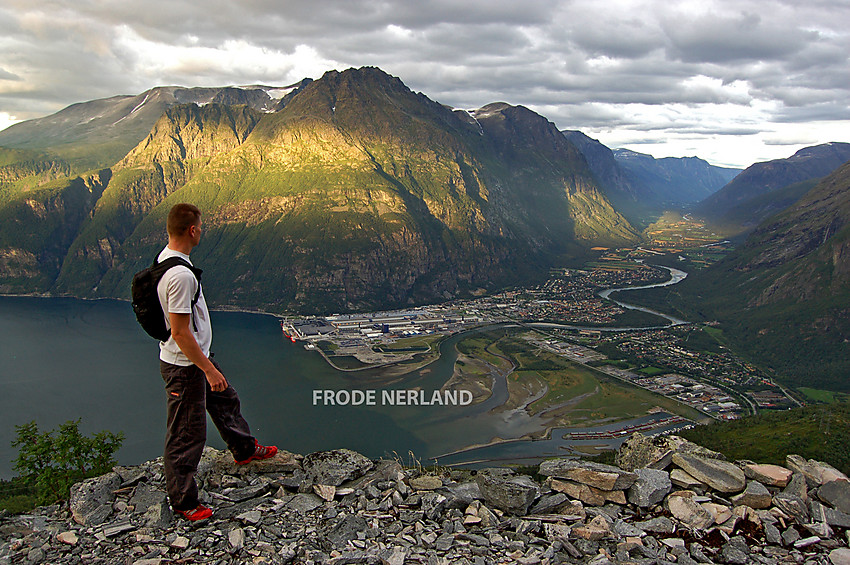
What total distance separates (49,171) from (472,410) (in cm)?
17331

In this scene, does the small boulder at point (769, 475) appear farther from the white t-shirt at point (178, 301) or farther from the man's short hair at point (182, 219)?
the man's short hair at point (182, 219)

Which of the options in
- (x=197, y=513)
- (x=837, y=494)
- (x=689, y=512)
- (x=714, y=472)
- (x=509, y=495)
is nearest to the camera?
(x=197, y=513)

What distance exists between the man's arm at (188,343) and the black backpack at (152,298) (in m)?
0.21

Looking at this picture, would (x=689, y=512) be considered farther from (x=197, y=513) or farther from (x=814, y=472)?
(x=197, y=513)

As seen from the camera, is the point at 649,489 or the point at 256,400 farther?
the point at 256,400

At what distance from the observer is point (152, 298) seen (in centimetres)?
513

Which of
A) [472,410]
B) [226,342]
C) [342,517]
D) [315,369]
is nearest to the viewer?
[342,517]

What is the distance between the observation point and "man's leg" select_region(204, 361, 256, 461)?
604cm

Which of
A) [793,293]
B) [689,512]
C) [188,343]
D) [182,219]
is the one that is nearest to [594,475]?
[689,512]

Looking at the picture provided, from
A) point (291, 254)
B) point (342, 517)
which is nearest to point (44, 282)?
point (291, 254)

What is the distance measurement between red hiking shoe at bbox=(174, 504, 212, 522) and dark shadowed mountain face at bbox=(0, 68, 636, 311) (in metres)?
95.4

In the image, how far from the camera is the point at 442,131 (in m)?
164

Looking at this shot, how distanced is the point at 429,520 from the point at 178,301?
3.50 metres

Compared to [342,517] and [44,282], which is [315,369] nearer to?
[342,517]
